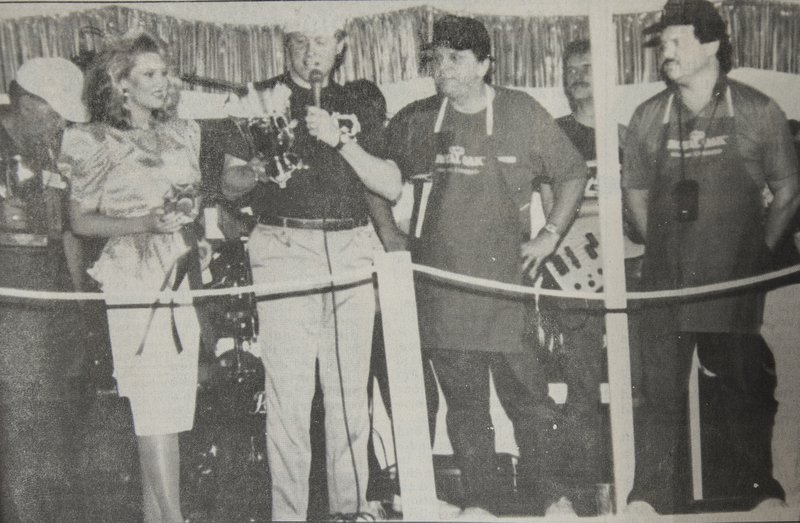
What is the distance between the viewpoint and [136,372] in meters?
2.74

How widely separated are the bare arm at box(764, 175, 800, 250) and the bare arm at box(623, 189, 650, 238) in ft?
1.11

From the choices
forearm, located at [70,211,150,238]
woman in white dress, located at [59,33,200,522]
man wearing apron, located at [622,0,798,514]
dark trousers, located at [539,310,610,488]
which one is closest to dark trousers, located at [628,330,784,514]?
man wearing apron, located at [622,0,798,514]

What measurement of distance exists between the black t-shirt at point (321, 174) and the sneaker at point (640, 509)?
1.09 m

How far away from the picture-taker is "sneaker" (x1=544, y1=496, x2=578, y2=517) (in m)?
2.77

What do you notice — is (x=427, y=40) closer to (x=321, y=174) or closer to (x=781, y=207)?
(x=321, y=174)

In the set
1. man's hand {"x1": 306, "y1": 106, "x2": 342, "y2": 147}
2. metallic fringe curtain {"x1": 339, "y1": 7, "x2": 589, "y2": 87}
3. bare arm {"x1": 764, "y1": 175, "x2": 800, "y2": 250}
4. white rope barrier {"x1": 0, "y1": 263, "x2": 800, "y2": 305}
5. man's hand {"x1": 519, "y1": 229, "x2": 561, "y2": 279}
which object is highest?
metallic fringe curtain {"x1": 339, "y1": 7, "x2": 589, "y2": 87}

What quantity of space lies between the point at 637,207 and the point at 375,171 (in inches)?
28.6

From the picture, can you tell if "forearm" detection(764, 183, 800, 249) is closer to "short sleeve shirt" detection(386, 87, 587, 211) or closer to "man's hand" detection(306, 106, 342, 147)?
"short sleeve shirt" detection(386, 87, 587, 211)

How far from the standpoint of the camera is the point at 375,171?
2738 mm

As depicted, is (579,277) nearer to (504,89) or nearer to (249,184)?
(504,89)

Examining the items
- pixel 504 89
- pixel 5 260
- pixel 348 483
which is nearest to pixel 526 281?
pixel 504 89

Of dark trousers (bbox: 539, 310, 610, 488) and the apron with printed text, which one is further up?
the apron with printed text

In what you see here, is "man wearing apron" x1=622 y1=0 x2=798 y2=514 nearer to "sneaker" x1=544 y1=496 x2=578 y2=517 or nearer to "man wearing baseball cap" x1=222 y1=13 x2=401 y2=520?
"sneaker" x1=544 y1=496 x2=578 y2=517

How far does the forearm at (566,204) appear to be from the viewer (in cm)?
274
